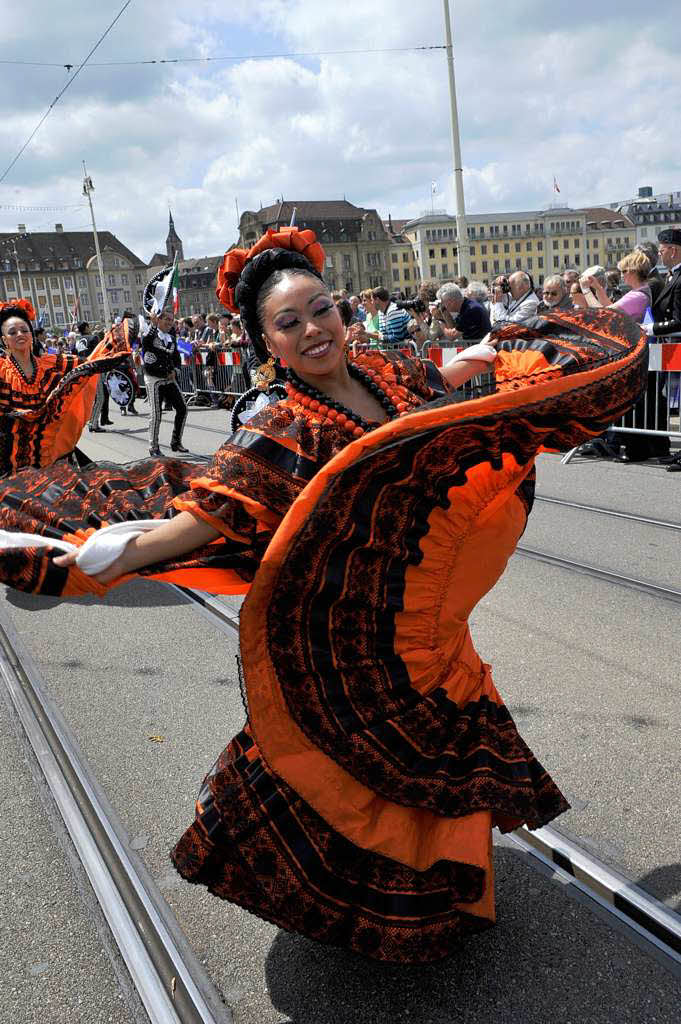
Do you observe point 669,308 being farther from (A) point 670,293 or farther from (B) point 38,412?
(B) point 38,412

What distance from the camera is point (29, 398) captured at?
6457 mm

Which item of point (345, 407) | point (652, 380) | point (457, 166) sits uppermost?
point (457, 166)

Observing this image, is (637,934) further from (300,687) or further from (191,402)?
(191,402)

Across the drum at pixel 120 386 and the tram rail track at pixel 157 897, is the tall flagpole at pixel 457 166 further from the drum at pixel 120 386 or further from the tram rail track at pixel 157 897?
the tram rail track at pixel 157 897

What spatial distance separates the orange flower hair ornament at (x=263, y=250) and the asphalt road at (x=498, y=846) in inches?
68.9

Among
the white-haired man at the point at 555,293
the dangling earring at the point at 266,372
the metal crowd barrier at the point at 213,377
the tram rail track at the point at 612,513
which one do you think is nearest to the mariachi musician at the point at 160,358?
the metal crowd barrier at the point at 213,377

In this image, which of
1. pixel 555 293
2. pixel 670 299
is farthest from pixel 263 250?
pixel 555 293

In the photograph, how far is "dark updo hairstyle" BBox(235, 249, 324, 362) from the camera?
2213 millimetres

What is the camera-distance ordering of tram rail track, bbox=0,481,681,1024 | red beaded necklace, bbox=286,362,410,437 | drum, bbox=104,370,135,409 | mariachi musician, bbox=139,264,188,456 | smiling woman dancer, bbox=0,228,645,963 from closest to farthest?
smiling woman dancer, bbox=0,228,645,963, red beaded necklace, bbox=286,362,410,437, tram rail track, bbox=0,481,681,1024, mariachi musician, bbox=139,264,188,456, drum, bbox=104,370,135,409

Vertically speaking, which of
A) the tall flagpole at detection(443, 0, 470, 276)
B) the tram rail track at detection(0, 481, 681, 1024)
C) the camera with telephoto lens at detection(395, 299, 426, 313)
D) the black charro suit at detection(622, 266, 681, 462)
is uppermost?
the tall flagpole at detection(443, 0, 470, 276)

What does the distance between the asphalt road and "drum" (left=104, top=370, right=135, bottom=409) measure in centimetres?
1114

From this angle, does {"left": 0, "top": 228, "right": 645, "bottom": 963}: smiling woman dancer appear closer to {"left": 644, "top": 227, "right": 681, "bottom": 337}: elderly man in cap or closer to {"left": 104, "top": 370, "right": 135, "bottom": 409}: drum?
{"left": 644, "top": 227, "right": 681, "bottom": 337}: elderly man in cap

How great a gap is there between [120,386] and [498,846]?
15.1m

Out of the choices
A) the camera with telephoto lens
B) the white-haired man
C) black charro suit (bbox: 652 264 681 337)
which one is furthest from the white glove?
the camera with telephoto lens
